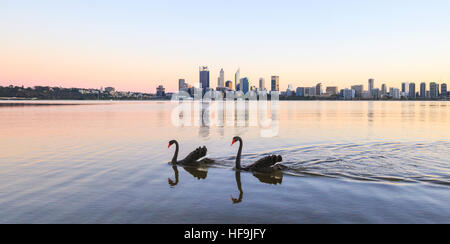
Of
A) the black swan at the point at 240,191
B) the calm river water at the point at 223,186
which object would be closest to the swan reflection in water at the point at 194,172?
the calm river water at the point at 223,186

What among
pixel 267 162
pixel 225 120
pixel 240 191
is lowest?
pixel 240 191

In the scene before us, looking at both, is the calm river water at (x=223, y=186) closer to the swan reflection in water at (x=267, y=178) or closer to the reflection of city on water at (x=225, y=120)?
the swan reflection in water at (x=267, y=178)

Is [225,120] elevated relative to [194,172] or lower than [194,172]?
elevated

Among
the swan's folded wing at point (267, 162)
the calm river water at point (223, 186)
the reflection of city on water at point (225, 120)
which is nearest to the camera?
the calm river water at point (223, 186)

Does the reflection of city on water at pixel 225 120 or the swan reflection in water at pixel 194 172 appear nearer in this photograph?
the swan reflection in water at pixel 194 172

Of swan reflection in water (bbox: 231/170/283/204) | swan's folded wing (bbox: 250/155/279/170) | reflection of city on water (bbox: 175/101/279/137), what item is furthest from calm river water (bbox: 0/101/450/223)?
reflection of city on water (bbox: 175/101/279/137)

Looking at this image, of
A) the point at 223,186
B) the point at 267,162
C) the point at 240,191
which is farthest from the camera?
the point at 267,162

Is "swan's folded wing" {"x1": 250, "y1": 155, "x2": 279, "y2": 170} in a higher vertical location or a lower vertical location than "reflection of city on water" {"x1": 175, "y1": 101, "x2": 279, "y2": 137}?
lower

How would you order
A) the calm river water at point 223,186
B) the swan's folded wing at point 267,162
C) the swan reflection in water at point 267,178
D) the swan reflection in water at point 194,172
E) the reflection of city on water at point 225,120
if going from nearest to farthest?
the calm river water at point 223,186
the swan reflection in water at point 267,178
the swan reflection in water at point 194,172
the swan's folded wing at point 267,162
the reflection of city on water at point 225,120

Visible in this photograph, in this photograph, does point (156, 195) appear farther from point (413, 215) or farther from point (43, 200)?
point (413, 215)

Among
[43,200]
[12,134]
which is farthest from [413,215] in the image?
[12,134]

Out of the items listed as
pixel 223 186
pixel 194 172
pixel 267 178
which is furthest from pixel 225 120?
pixel 223 186

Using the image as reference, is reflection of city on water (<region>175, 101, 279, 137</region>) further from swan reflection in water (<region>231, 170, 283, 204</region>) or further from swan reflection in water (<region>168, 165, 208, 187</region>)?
swan reflection in water (<region>231, 170, 283, 204</region>)

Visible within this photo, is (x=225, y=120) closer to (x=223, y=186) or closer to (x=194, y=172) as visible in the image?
(x=194, y=172)
